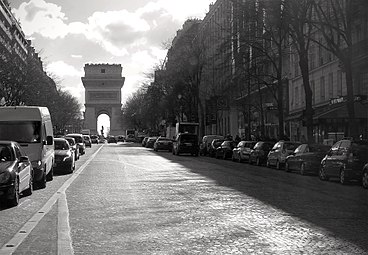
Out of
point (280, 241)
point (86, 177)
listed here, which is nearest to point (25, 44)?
point (86, 177)

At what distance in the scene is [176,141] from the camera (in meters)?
54.0

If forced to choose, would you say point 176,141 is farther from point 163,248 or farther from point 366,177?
point 163,248

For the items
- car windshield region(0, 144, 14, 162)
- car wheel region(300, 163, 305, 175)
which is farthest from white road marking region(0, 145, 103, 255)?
car wheel region(300, 163, 305, 175)

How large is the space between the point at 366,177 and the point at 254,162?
18.4 m

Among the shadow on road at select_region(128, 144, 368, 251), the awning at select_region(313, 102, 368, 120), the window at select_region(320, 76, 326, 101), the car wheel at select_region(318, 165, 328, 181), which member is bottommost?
the shadow on road at select_region(128, 144, 368, 251)

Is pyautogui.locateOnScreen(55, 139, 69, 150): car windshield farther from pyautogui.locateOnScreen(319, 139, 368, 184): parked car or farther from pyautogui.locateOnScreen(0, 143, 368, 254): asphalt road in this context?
pyautogui.locateOnScreen(319, 139, 368, 184): parked car

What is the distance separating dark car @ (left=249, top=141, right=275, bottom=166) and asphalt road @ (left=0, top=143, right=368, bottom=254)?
52.2 ft

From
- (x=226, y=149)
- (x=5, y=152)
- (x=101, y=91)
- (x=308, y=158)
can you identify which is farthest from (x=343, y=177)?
(x=101, y=91)

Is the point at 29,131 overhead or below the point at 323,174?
overhead

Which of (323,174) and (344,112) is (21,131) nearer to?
(323,174)

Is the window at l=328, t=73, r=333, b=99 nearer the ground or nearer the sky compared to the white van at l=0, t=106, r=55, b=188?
nearer the sky

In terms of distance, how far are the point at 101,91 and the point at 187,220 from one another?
6132 inches

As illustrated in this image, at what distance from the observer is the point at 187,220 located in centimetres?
1152

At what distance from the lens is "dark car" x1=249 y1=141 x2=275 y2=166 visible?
35438 millimetres
